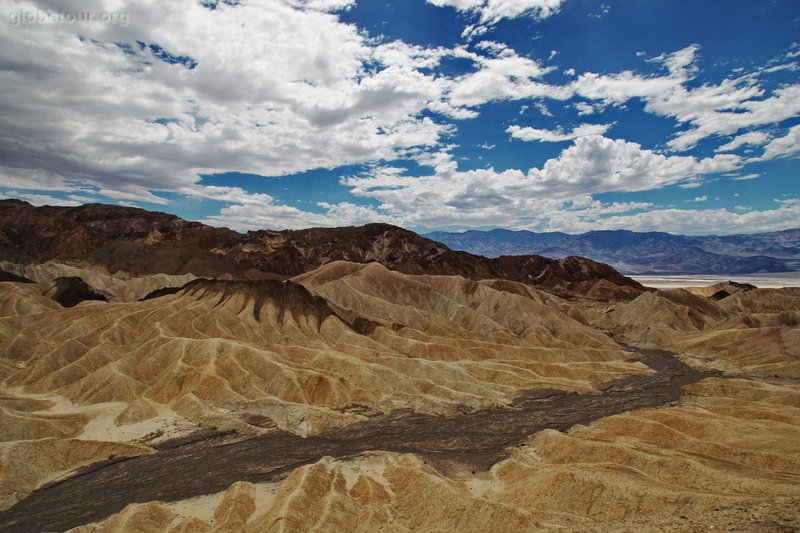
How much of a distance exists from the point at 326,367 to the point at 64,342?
4516 centimetres

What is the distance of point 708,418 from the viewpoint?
53.1 meters

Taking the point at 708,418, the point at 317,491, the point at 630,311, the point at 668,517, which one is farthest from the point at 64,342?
the point at 630,311

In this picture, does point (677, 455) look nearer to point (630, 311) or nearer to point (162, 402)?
point (162, 402)

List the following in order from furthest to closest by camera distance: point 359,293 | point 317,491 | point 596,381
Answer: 1. point 359,293
2. point 596,381
3. point 317,491

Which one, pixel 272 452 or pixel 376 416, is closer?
pixel 272 452

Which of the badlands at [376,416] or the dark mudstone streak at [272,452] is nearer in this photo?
the badlands at [376,416]

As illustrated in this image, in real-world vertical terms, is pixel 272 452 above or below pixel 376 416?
below

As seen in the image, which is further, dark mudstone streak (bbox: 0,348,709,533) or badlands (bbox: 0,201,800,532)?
dark mudstone streak (bbox: 0,348,709,533)

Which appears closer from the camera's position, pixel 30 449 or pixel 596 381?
pixel 30 449

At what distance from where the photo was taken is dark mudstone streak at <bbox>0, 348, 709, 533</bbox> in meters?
40.2

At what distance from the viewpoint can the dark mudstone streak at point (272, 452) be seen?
132ft

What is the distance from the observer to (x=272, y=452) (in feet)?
167

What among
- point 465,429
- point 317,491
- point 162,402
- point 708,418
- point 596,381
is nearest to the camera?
point 317,491

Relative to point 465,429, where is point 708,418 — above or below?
above
